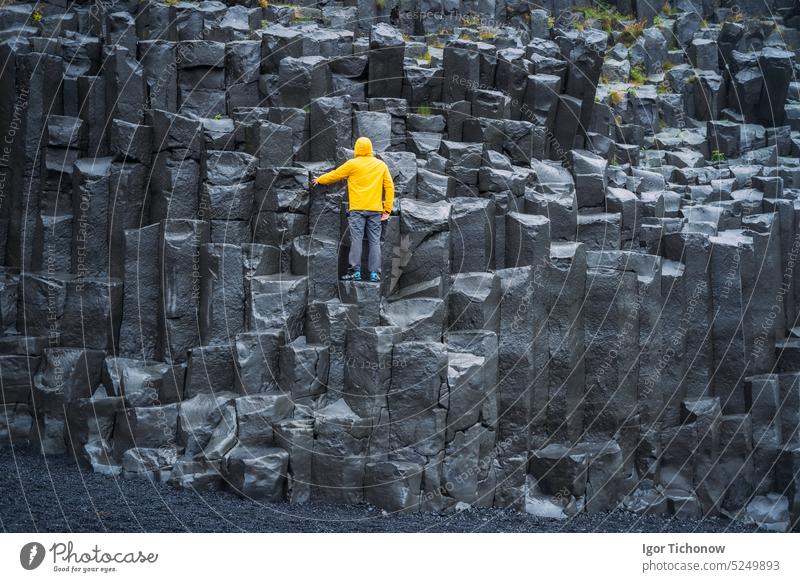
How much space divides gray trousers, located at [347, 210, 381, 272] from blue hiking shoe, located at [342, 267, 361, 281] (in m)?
0.07

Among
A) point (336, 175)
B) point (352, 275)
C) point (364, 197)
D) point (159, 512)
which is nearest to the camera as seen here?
point (159, 512)

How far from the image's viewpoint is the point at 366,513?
15938 mm

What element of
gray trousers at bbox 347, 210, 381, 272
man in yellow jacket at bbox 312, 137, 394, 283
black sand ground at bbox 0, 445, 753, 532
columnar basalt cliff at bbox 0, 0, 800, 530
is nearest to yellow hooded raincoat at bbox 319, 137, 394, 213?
man in yellow jacket at bbox 312, 137, 394, 283

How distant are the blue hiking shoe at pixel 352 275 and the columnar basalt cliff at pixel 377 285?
11.5 inches

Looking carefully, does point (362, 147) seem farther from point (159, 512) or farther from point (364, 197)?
point (159, 512)

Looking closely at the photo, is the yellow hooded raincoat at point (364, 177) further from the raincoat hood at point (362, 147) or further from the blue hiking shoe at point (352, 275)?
the blue hiking shoe at point (352, 275)

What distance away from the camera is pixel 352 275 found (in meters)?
17.2

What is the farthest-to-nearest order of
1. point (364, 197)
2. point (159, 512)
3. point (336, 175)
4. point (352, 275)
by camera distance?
point (352, 275) < point (336, 175) < point (364, 197) < point (159, 512)

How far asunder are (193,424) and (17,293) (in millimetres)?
5012

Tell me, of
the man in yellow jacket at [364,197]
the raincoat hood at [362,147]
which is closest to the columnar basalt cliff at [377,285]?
the man in yellow jacket at [364,197]

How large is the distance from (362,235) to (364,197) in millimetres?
617

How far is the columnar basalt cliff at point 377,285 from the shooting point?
54.6 ft

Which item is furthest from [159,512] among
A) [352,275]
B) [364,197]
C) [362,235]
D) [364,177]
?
[364,177]

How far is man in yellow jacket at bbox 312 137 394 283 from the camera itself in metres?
16.8
